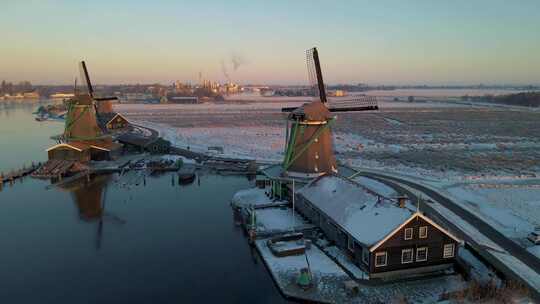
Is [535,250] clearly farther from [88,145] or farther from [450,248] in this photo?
[88,145]

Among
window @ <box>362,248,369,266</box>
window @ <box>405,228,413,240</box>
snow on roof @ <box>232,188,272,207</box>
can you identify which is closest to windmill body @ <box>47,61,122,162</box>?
snow on roof @ <box>232,188,272,207</box>

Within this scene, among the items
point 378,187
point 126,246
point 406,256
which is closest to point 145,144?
point 126,246

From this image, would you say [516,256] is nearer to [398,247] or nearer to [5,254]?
[398,247]

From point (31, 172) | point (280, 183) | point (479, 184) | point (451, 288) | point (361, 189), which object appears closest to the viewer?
point (451, 288)

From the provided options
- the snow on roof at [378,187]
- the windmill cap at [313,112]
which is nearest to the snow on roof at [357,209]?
the windmill cap at [313,112]

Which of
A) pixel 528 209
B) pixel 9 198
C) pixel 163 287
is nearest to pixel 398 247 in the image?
pixel 163 287

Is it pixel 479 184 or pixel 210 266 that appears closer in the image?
pixel 210 266

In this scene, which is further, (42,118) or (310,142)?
(42,118)

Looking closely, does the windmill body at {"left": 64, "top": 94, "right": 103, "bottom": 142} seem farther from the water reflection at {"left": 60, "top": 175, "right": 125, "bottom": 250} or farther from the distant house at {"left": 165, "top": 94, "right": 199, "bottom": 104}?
the distant house at {"left": 165, "top": 94, "right": 199, "bottom": 104}
